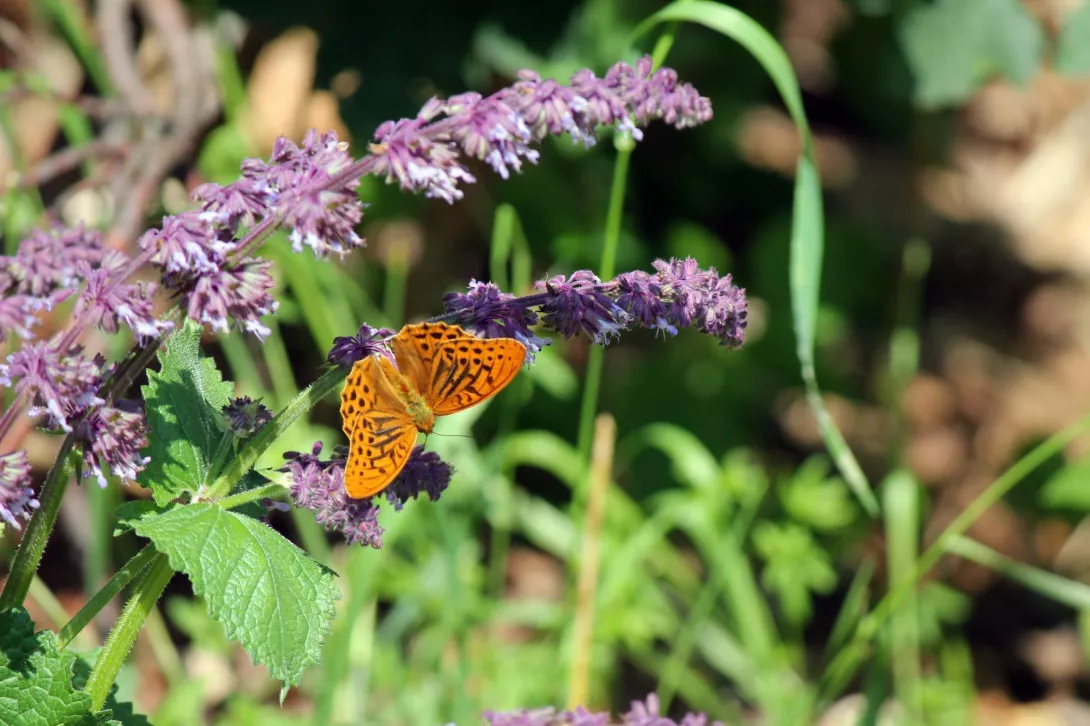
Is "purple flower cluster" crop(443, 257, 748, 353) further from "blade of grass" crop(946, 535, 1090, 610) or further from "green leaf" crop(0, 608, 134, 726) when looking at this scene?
"blade of grass" crop(946, 535, 1090, 610)

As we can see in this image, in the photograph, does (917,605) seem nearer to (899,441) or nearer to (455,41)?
(899,441)

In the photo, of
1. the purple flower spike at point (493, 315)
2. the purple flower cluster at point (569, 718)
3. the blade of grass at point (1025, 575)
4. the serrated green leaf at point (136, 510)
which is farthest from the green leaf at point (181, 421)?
the blade of grass at point (1025, 575)

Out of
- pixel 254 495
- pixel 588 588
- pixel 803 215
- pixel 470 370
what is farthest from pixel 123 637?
pixel 588 588

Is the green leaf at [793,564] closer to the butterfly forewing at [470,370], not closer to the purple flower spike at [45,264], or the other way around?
the butterfly forewing at [470,370]

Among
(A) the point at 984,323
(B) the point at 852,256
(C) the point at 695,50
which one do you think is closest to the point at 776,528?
(B) the point at 852,256

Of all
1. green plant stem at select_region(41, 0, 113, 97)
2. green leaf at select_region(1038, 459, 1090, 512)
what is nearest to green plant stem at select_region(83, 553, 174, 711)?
green plant stem at select_region(41, 0, 113, 97)

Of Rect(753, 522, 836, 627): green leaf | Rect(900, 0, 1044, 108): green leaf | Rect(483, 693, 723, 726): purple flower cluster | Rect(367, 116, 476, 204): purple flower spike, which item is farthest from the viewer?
Rect(753, 522, 836, 627): green leaf

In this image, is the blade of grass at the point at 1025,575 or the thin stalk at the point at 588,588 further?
the thin stalk at the point at 588,588
